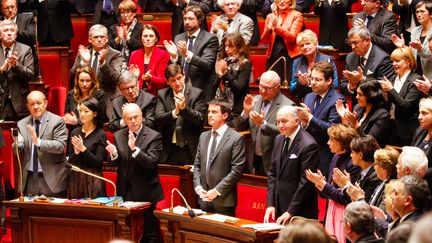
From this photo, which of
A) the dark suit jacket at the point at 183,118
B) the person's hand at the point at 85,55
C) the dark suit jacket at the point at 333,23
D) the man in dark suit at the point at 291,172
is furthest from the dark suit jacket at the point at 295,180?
the person's hand at the point at 85,55

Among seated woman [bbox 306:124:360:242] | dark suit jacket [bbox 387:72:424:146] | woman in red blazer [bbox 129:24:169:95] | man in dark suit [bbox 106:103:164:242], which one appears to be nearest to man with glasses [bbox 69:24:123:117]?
woman in red blazer [bbox 129:24:169:95]

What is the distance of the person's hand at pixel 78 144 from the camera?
5617mm

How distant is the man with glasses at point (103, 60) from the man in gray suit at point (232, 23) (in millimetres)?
814

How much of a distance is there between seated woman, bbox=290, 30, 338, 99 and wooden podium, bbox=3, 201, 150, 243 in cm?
137

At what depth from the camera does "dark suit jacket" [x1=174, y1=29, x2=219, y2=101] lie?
263 inches

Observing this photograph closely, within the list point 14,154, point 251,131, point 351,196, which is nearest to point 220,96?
point 251,131

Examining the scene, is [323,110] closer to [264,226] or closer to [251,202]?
[251,202]

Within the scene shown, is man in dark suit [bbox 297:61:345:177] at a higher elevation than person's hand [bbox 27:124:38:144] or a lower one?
higher

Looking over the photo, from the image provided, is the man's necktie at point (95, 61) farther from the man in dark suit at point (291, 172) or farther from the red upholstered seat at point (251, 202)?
the man in dark suit at point (291, 172)

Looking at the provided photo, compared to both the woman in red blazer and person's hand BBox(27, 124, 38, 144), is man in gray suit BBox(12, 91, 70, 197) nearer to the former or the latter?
person's hand BBox(27, 124, 38, 144)

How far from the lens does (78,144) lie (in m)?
5.62

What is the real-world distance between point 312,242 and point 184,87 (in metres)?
3.64

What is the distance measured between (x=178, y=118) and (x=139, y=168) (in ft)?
2.17

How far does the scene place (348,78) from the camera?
5727mm
